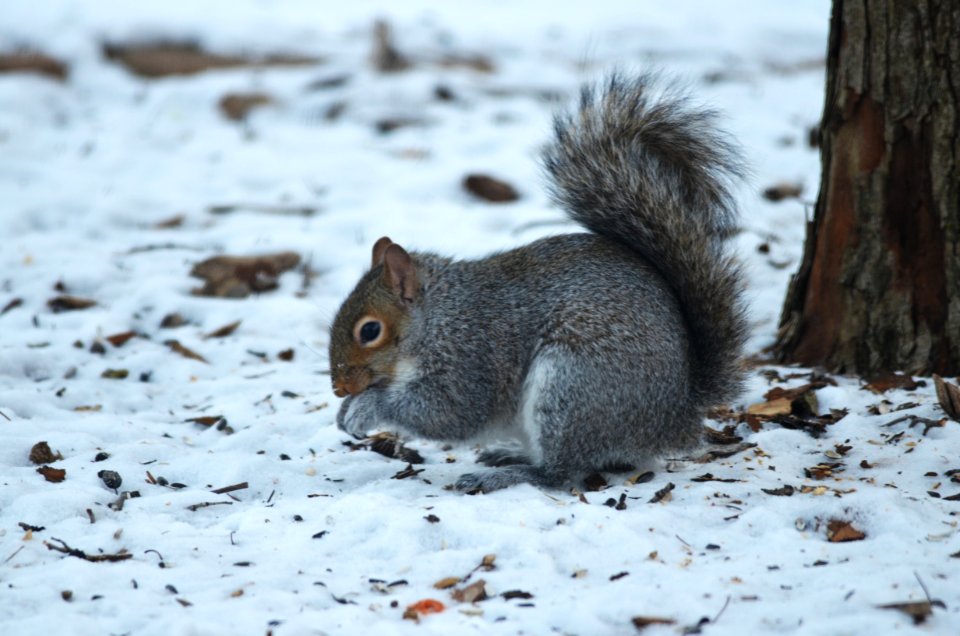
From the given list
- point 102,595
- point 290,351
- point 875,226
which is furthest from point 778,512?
point 290,351

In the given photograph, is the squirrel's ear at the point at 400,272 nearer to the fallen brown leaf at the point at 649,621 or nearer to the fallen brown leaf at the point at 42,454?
the fallen brown leaf at the point at 42,454

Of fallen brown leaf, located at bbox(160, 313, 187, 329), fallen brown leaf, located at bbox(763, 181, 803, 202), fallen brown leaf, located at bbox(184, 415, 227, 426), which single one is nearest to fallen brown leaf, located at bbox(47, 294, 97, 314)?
fallen brown leaf, located at bbox(160, 313, 187, 329)

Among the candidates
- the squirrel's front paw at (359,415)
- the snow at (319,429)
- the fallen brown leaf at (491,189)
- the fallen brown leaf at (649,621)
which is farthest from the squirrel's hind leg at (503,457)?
the fallen brown leaf at (491,189)

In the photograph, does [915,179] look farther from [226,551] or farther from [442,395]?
[226,551]

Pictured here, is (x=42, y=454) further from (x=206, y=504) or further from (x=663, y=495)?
(x=663, y=495)

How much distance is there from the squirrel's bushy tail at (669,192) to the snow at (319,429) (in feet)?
1.23

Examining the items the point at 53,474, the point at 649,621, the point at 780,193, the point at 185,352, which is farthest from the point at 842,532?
the point at 780,193

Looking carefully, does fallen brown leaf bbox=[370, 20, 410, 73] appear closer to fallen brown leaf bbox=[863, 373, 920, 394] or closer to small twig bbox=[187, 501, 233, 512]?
fallen brown leaf bbox=[863, 373, 920, 394]

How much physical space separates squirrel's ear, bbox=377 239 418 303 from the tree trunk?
4.38 feet

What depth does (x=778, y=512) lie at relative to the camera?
228cm

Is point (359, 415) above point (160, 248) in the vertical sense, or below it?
below

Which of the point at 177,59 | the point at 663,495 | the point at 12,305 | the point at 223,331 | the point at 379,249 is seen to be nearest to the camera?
the point at 663,495

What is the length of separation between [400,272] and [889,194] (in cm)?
147

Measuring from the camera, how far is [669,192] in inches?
104
